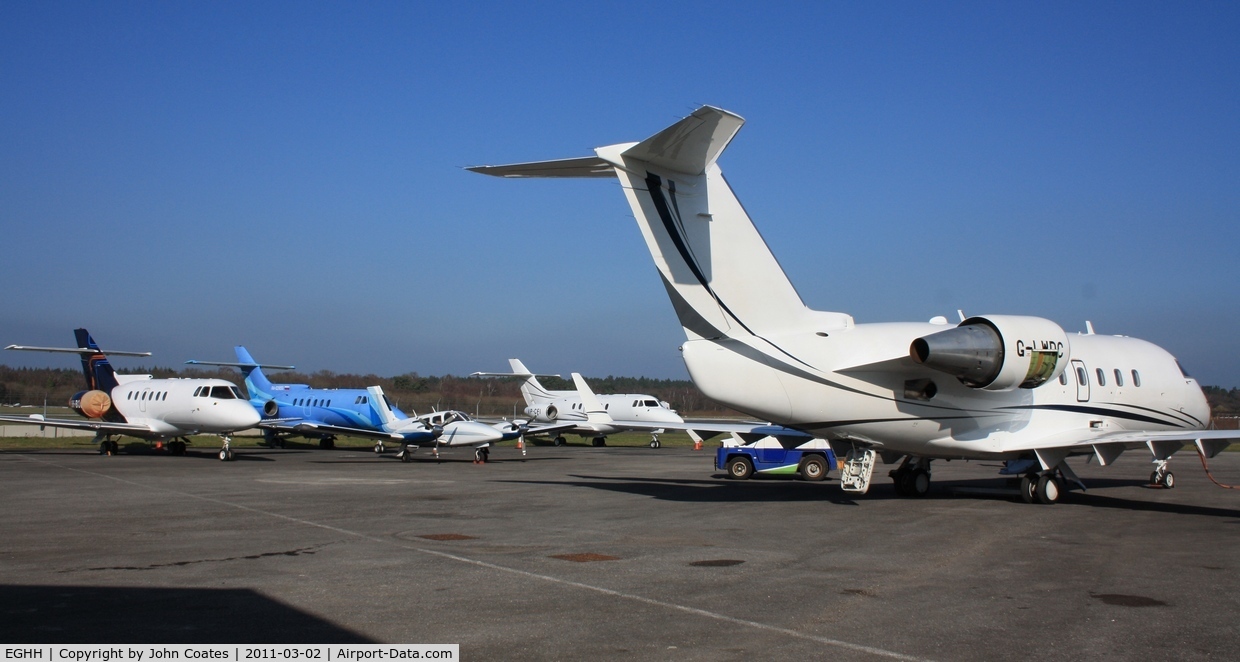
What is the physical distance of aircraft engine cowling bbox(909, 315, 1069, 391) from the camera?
45.6 ft

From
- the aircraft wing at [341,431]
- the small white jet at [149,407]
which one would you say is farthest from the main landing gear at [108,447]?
the aircraft wing at [341,431]

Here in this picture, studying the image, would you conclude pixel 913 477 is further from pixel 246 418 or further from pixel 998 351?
pixel 246 418

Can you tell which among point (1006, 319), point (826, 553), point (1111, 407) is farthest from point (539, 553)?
point (1111, 407)

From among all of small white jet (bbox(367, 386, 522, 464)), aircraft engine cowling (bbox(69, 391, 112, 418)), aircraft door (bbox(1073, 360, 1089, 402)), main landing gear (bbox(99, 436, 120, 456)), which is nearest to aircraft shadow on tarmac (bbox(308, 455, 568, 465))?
small white jet (bbox(367, 386, 522, 464))

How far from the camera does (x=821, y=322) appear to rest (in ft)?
48.4

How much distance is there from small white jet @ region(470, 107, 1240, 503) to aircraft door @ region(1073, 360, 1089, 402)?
460 mm

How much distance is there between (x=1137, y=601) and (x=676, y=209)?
7.79 m

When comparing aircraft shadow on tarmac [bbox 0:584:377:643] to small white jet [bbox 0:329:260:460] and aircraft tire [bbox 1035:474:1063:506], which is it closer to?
aircraft tire [bbox 1035:474:1063:506]

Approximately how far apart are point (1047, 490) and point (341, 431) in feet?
80.5

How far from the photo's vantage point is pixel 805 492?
741 inches

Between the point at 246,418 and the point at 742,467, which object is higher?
the point at 246,418

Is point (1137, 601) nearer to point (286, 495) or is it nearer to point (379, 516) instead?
point (379, 516)

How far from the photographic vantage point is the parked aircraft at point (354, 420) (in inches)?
1194
